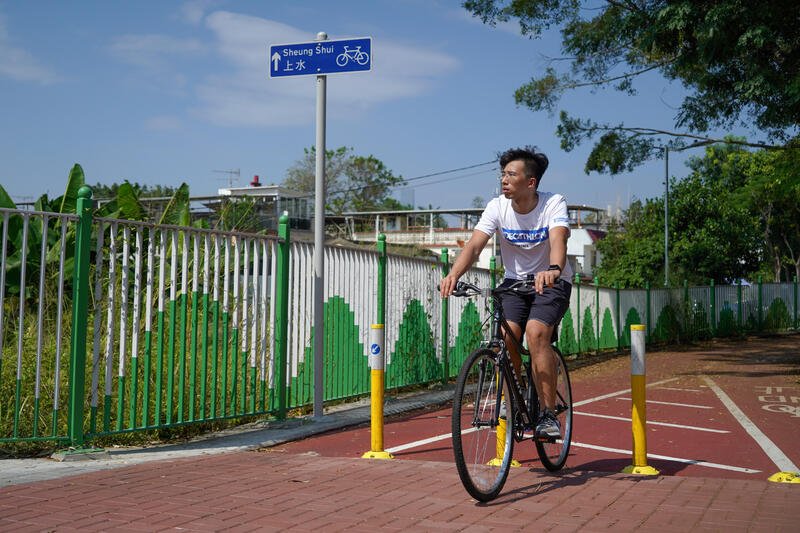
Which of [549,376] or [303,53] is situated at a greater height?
[303,53]

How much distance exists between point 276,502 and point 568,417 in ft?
7.67

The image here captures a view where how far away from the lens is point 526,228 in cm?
524

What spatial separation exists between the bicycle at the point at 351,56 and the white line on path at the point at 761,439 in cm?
518

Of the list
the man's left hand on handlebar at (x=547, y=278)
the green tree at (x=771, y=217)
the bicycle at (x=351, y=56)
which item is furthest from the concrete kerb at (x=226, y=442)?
the green tree at (x=771, y=217)

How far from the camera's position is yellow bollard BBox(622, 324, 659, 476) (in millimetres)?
5375

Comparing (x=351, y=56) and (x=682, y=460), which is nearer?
(x=682, y=460)

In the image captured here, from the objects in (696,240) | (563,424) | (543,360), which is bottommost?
(563,424)

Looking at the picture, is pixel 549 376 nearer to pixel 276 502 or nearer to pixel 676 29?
pixel 276 502

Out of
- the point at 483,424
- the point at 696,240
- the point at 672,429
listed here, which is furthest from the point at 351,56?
the point at 696,240

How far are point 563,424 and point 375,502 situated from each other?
187 cm

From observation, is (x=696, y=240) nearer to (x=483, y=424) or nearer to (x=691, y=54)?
(x=691, y=54)

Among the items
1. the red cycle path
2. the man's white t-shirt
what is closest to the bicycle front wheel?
the man's white t-shirt

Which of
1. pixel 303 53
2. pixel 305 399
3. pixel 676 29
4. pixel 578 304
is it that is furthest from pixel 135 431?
pixel 578 304

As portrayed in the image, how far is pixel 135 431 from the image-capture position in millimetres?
6262
